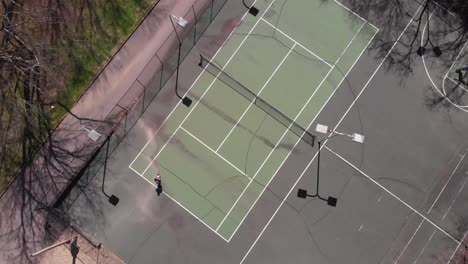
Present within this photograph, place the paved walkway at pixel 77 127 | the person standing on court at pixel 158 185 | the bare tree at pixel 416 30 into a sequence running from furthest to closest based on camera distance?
the bare tree at pixel 416 30 < the person standing on court at pixel 158 185 < the paved walkway at pixel 77 127

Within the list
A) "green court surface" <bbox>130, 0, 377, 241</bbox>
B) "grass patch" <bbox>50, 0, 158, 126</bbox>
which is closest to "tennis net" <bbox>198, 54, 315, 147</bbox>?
"green court surface" <bbox>130, 0, 377, 241</bbox>

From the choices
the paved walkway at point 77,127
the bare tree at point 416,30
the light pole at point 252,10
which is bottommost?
the paved walkway at point 77,127

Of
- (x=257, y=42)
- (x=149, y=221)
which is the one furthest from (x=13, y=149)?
(x=257, y=42)

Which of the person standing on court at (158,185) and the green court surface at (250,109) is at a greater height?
the green court surface at (250,109)

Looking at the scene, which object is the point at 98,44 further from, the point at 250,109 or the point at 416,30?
the point at 416,30

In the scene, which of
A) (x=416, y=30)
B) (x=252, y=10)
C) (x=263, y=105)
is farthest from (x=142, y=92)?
(x=416, y=30)

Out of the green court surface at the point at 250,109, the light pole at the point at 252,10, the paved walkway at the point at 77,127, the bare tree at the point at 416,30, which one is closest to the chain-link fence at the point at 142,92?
the paved walkway at the point at 77,127

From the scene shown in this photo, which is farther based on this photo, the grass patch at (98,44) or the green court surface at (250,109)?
the grass patch at (98,44)

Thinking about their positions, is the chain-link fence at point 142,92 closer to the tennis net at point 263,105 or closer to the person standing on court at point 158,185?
the tennis net at point 263,105

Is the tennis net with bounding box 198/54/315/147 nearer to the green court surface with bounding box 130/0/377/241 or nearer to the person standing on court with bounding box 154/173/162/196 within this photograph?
the green court surface with bounding box 130/0/377/241
